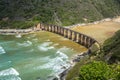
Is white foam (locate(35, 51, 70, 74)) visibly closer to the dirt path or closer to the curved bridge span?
the curved bridge span

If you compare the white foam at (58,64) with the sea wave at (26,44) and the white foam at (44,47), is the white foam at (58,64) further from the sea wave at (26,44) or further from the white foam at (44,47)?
the sea wave at (26,44)

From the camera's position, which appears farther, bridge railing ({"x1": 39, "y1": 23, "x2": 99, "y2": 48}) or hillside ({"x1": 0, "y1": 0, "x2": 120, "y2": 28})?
hillside ({"x1": 0, "y1": 0, "x2": 120, "y2": 28})

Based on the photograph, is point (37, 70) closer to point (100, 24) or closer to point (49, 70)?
point (49, 70)

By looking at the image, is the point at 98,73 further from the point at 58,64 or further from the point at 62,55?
the point at 62,55

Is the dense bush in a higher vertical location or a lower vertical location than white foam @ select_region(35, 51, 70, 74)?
higher

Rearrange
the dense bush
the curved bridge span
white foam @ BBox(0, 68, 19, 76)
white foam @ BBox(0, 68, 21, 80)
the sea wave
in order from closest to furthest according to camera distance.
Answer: the dense bush → white foam @ BBox(0, 68, 21, 80) → white foam @ BBox(0, 68, 19, 76) → the curved bridge span → the sea wave

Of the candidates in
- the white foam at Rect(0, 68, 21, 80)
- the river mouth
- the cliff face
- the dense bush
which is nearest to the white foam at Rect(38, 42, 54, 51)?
the river mouth

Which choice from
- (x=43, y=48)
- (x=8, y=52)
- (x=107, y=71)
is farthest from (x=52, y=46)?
(x=107, y=71)

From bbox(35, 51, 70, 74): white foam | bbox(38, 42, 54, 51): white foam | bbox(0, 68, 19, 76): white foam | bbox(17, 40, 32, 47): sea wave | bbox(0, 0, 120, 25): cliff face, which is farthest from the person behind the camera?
bbox(0, 0, 120, 25): cliff face
